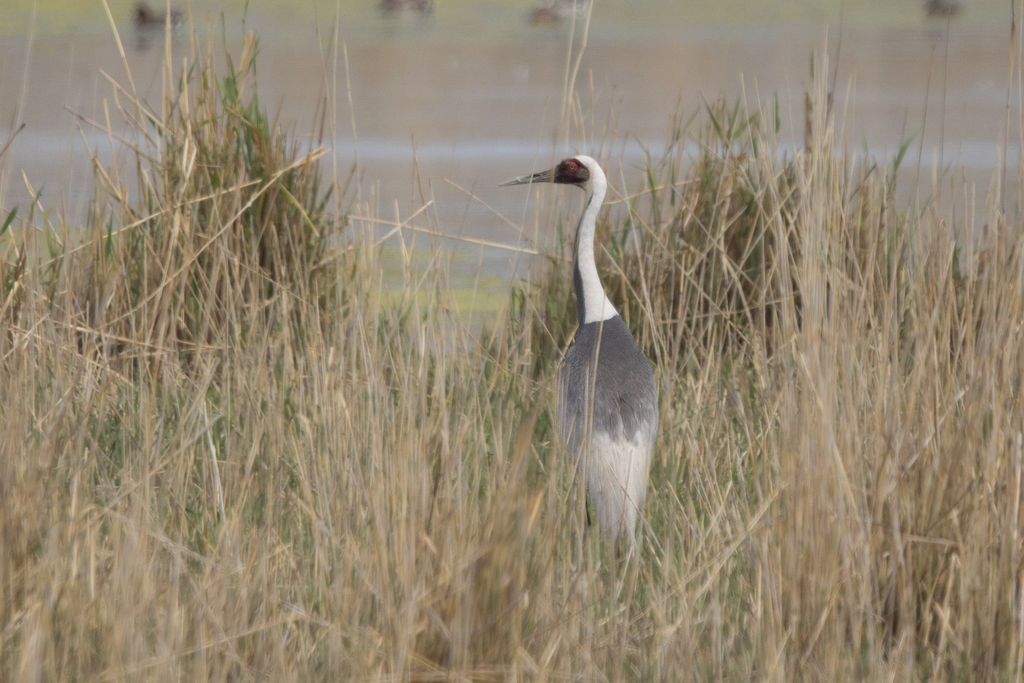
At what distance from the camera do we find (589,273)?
3086mm

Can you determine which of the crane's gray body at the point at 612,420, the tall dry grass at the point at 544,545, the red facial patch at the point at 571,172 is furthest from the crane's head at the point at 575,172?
the tall dry grass at the point at 544,545

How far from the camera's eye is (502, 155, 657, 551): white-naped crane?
2.63 meters

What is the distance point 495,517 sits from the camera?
6.00ft

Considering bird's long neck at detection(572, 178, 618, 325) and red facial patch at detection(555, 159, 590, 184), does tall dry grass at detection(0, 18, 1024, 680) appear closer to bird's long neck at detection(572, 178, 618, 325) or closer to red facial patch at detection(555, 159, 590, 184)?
bird's long neck at detection(572, 178, 618, 325)

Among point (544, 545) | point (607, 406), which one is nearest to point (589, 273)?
point (607, 406)

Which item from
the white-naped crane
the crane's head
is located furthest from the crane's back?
the crane's head

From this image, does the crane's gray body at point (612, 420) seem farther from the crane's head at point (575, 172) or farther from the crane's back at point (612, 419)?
the crane's head at point (575, 172)

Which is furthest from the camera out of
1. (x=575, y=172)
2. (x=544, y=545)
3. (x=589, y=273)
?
(x=575, y=172)

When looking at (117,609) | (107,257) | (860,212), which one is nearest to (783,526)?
(117,609)

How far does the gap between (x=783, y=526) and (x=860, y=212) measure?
1.68m

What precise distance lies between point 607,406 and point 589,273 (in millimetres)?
446

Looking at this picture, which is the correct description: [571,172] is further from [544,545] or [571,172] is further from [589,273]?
[544,545]

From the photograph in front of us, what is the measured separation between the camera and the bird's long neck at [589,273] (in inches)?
120

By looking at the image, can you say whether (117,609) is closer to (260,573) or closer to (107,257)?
(260,573)
